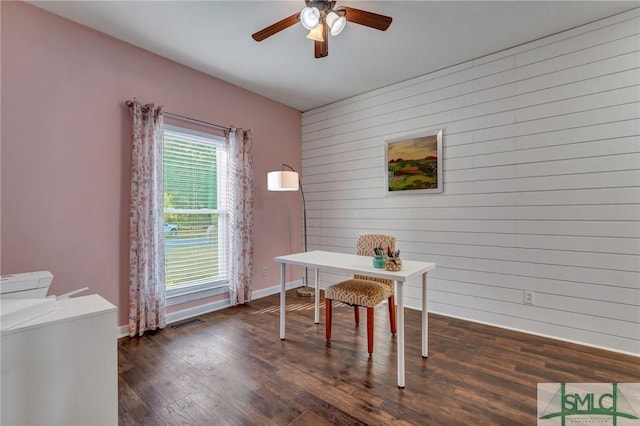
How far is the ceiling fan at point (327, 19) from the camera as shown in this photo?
6.19 ft

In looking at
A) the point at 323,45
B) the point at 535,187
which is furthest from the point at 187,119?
the point at 535,187

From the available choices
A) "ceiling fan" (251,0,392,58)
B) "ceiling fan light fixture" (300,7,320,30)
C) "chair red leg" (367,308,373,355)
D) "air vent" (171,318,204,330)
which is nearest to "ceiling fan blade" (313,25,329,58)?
"ceiling fan" (251,0,392,58)

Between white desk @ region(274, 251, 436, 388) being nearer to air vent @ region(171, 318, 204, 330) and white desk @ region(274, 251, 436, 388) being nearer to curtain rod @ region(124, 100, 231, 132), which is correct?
air vent @ region(171, 318, 204, 330)

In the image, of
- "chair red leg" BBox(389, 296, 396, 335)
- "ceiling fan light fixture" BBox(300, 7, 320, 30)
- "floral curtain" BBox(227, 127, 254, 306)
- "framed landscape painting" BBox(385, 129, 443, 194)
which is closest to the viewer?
"ceiling fan light fixture" BBox(300, 7, 320, 30)

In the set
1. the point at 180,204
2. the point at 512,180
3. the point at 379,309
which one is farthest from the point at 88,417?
the point at 512,180

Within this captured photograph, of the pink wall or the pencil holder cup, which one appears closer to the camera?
the pencil holder cup

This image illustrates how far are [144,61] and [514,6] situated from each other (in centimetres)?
333

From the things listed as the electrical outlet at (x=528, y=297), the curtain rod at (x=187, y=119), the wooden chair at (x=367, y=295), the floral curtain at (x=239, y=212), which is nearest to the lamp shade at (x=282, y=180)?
the floral curtain at (x=239, y=212)

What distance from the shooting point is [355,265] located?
7.80 ft

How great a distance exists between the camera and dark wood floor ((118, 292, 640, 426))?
1713mm

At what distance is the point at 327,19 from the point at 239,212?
234 centimetres

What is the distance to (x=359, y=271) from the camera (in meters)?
2.17

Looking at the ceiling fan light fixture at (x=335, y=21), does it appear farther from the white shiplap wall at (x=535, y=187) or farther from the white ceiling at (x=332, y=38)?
the white shiplap wall at (x=535, y=187)

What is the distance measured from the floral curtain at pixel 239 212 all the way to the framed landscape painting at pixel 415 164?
5.83 ft
